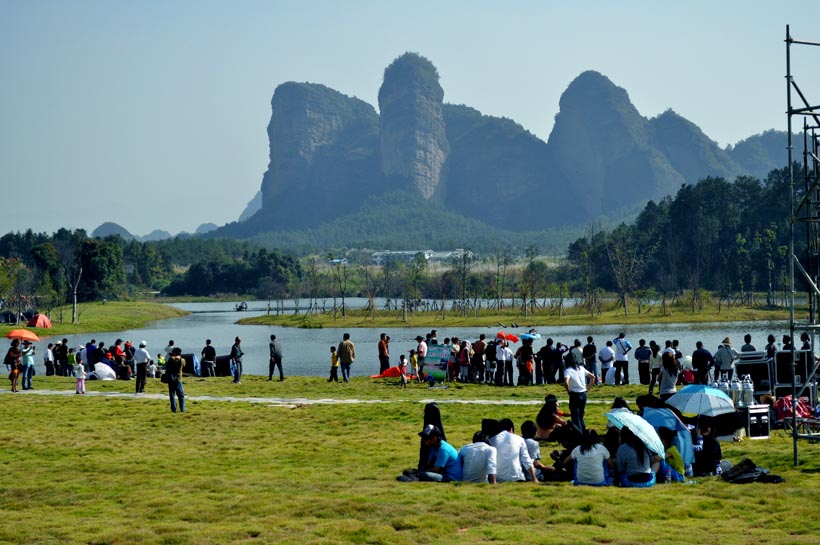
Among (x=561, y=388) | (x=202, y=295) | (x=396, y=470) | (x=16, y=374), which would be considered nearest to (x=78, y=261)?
(x=202, y=295)

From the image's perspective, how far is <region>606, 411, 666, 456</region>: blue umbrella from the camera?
1325 centimetres

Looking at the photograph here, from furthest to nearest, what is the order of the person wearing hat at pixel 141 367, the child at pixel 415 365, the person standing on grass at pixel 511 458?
the child at pixel 415 365, the person wearing hat at pixel 141 367, the person standing on grass at pixel 511 458

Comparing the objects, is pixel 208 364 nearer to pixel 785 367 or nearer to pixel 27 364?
pixel 27 364

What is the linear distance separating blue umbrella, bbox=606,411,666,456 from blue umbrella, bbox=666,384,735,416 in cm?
280

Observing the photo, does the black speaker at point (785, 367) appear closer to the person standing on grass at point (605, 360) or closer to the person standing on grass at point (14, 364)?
the person standing on grass at point (605, 360)

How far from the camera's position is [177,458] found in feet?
56.0

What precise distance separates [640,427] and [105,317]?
95678 mm

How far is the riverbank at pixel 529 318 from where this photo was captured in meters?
81.2

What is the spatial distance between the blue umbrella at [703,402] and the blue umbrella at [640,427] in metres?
2.80

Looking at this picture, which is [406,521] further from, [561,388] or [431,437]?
[561,388]

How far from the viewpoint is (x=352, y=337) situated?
244ft

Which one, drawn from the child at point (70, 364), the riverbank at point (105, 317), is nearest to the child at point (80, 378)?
the child at point (70, 364)

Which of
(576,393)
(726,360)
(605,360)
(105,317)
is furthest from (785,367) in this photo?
(105,317)

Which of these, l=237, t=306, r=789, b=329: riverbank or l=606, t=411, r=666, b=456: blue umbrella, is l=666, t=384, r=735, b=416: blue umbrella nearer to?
l=606, t=411, r=666, b=456: blue umbrella
